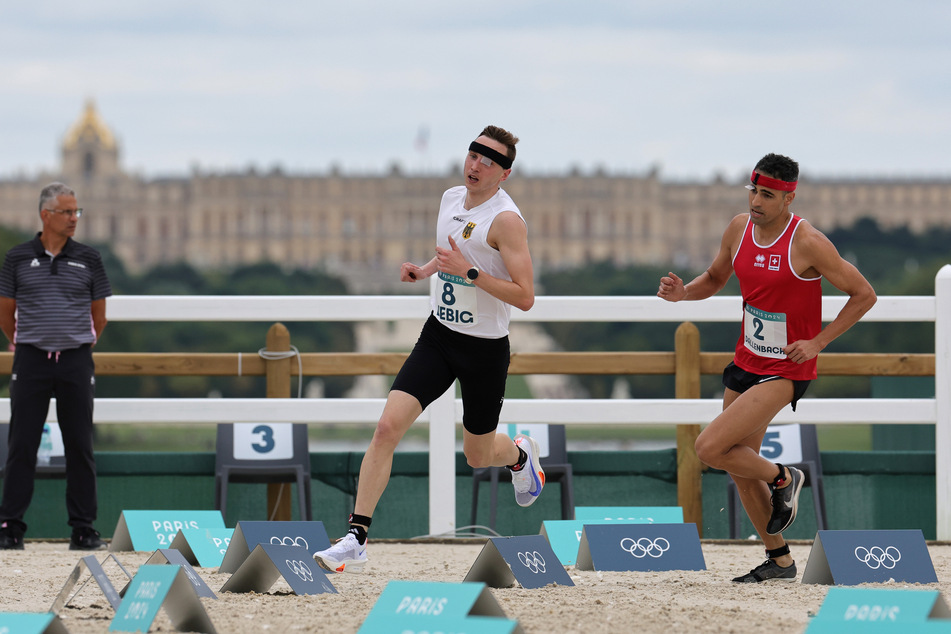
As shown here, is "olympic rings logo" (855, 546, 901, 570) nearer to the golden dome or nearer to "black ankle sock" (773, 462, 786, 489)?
"black ankle sock" (773, 462, 786, 489)

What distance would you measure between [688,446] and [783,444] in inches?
18.8

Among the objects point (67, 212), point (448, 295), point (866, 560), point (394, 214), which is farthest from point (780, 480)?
point (394, 214)

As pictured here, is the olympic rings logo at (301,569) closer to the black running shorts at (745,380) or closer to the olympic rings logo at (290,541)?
the olympic rings logo at (290,541)

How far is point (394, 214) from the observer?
431ft

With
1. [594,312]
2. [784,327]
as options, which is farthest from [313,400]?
[784,327]

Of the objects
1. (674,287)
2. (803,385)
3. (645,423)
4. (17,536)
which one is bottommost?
(17,536)

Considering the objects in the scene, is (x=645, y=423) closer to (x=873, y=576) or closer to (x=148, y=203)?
(x=873, y=576)

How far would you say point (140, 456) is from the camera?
7.22 m

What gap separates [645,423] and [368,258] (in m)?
126

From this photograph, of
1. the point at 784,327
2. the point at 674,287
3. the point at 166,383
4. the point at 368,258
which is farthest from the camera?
the point at 368,258

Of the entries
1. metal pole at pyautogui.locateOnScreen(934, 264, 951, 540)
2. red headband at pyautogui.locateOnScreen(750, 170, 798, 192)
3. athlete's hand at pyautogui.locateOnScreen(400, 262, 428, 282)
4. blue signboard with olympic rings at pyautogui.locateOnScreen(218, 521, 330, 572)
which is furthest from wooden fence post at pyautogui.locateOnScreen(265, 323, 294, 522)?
metal pole at pyautogui.locateOnScreen(934, 264, 951, 540)

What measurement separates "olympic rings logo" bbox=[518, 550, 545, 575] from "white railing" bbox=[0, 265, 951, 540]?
1.82 metres

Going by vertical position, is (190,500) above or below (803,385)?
below

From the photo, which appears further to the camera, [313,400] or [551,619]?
[313,400]
